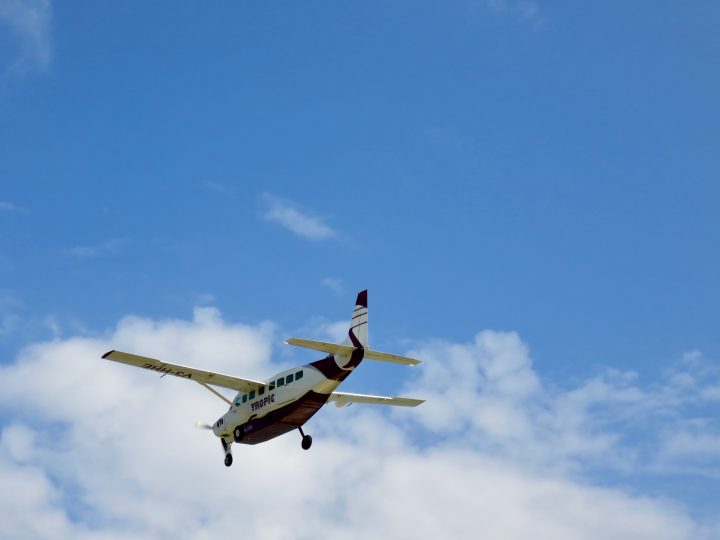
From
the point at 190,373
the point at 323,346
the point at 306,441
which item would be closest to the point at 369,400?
the point at 306,441

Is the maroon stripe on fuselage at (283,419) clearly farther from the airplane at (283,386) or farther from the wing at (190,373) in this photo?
the wing at (190,373)

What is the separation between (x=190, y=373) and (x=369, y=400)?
11.3 metres

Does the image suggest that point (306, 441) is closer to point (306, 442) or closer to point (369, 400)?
point (306, 442)

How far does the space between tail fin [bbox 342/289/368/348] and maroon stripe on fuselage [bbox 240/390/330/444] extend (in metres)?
2.82

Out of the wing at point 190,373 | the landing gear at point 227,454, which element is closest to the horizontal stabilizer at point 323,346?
the wing at point 190,373

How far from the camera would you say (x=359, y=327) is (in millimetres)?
42062

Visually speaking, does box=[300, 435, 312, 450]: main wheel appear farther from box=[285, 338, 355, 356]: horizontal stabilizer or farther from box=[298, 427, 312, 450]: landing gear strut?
box=[285, 338, 355, 356]: horizontal stabilizer

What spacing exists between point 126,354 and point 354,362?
10.2m

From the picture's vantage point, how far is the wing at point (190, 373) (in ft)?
144

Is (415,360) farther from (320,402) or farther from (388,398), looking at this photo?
(388,398)

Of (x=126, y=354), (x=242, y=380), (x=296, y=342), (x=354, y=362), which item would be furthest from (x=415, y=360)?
(x=126, y=354)

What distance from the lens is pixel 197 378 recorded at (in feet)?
151

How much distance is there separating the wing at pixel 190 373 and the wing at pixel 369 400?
608cm

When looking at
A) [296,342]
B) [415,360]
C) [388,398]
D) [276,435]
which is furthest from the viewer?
[388,398]
